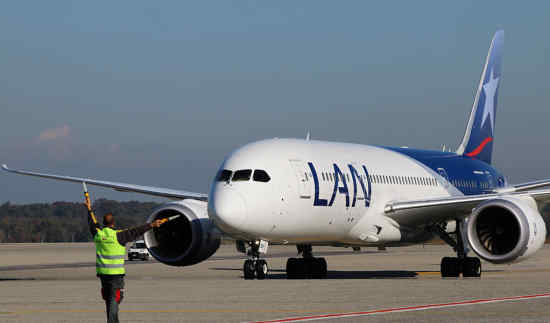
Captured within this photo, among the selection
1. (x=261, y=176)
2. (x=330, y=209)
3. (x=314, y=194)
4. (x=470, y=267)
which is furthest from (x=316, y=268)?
(x=261, y=176)

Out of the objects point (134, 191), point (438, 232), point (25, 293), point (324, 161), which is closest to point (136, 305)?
point (25, 293)

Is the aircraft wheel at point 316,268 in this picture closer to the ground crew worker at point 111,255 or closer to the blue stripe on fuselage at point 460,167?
the blue stripe on fuselage at point 460,167

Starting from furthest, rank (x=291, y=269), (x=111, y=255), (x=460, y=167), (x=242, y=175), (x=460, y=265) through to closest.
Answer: (x=460, y=167) < (x=460, y=265) < (x=291, y=269) < (x=242, y=175) < (x=111, y=255)

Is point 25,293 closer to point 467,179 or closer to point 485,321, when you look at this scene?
point 485,321

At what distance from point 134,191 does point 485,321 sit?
749 inches

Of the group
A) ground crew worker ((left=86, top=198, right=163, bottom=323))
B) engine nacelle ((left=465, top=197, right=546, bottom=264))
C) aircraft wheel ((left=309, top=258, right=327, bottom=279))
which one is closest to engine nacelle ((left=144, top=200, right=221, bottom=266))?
aircraft wheel ((left=309, top=258, right=327, bottom=279))

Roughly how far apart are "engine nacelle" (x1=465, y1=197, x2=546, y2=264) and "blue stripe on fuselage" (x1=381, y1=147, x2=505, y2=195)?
21.9 feet

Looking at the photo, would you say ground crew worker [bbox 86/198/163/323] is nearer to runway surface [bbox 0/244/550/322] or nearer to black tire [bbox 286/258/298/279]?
runway surface [bbox 0/244/550/322]

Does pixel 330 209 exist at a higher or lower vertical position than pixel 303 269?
higher

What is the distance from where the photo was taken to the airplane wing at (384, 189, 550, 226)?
2877 centimetres

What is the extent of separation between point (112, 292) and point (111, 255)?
22.9 inches

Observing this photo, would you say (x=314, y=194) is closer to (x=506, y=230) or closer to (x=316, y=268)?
(x=316, y=268)

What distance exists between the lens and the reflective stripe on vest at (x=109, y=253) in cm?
1421

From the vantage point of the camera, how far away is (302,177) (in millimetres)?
26750
